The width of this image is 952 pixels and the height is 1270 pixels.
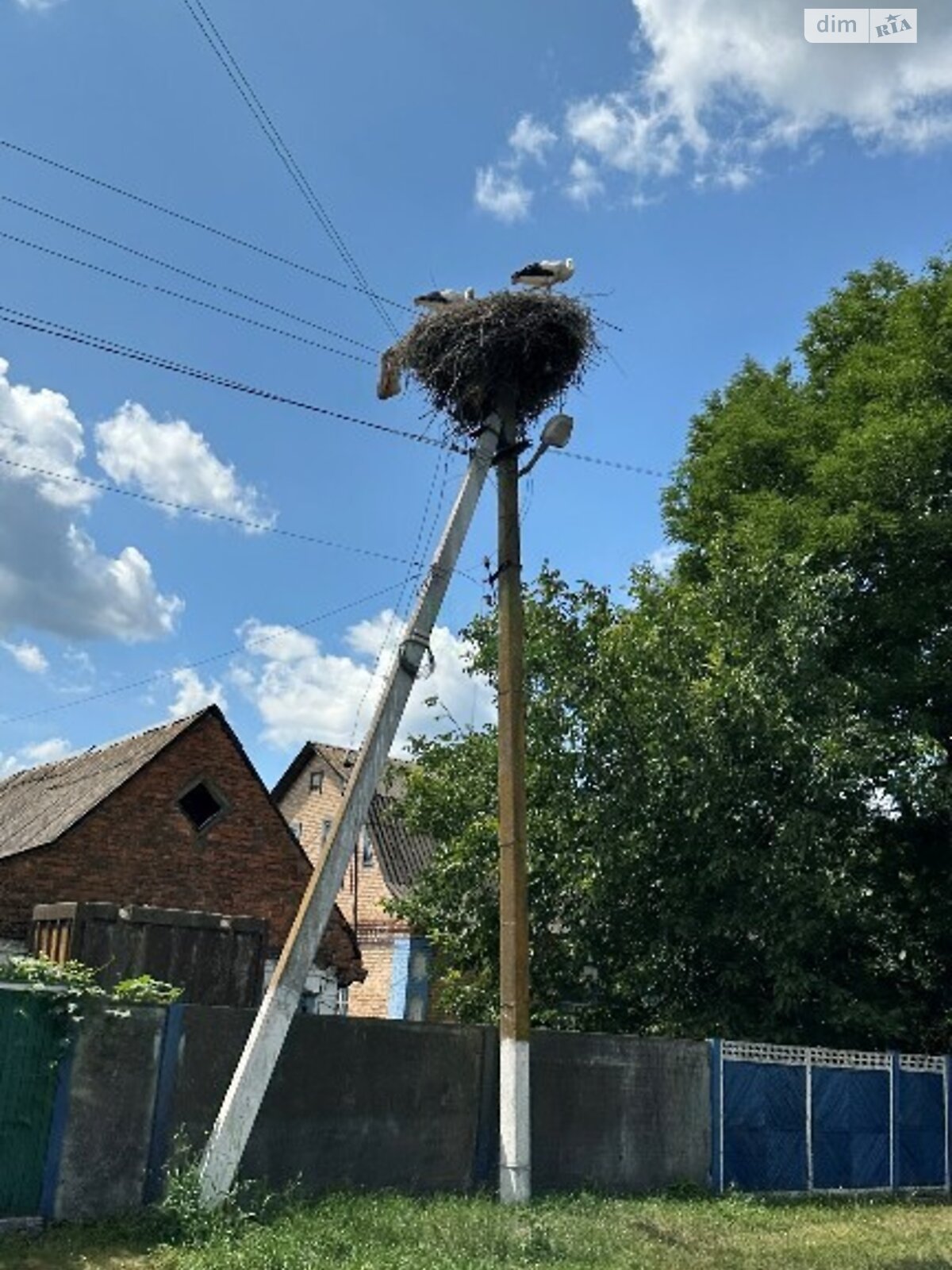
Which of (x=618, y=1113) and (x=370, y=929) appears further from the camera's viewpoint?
(x=370, y=929)

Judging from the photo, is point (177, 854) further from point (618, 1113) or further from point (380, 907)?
point (618, 1113)

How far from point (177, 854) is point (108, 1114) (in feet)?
32.2

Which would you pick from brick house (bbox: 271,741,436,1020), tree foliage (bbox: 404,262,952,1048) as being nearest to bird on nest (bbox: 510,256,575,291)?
tree foliage (bbox: 404,262,952,1048)

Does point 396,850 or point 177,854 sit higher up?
point 396,850

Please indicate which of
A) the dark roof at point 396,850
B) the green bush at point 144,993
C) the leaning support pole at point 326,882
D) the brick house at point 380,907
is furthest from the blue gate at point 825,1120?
the dark roof at point 396,850

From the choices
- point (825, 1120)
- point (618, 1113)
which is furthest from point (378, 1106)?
point (825, 1120)

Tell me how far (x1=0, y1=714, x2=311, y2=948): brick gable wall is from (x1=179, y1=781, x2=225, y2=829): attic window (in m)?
0.12

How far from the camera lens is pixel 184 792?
61.5 feet

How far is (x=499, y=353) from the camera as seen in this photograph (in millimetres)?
11688

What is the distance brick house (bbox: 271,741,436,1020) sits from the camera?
87.1 feet

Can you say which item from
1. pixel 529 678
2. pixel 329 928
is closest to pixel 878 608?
pixel 529 678

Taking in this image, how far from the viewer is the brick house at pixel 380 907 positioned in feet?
87.1

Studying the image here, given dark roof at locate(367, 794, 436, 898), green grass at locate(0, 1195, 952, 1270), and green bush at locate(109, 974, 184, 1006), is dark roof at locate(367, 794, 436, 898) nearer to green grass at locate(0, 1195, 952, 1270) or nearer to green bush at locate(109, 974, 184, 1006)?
green grass at locate(0, 1195, 952, 1270)

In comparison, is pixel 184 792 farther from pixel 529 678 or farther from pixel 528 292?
pixel 528 292
